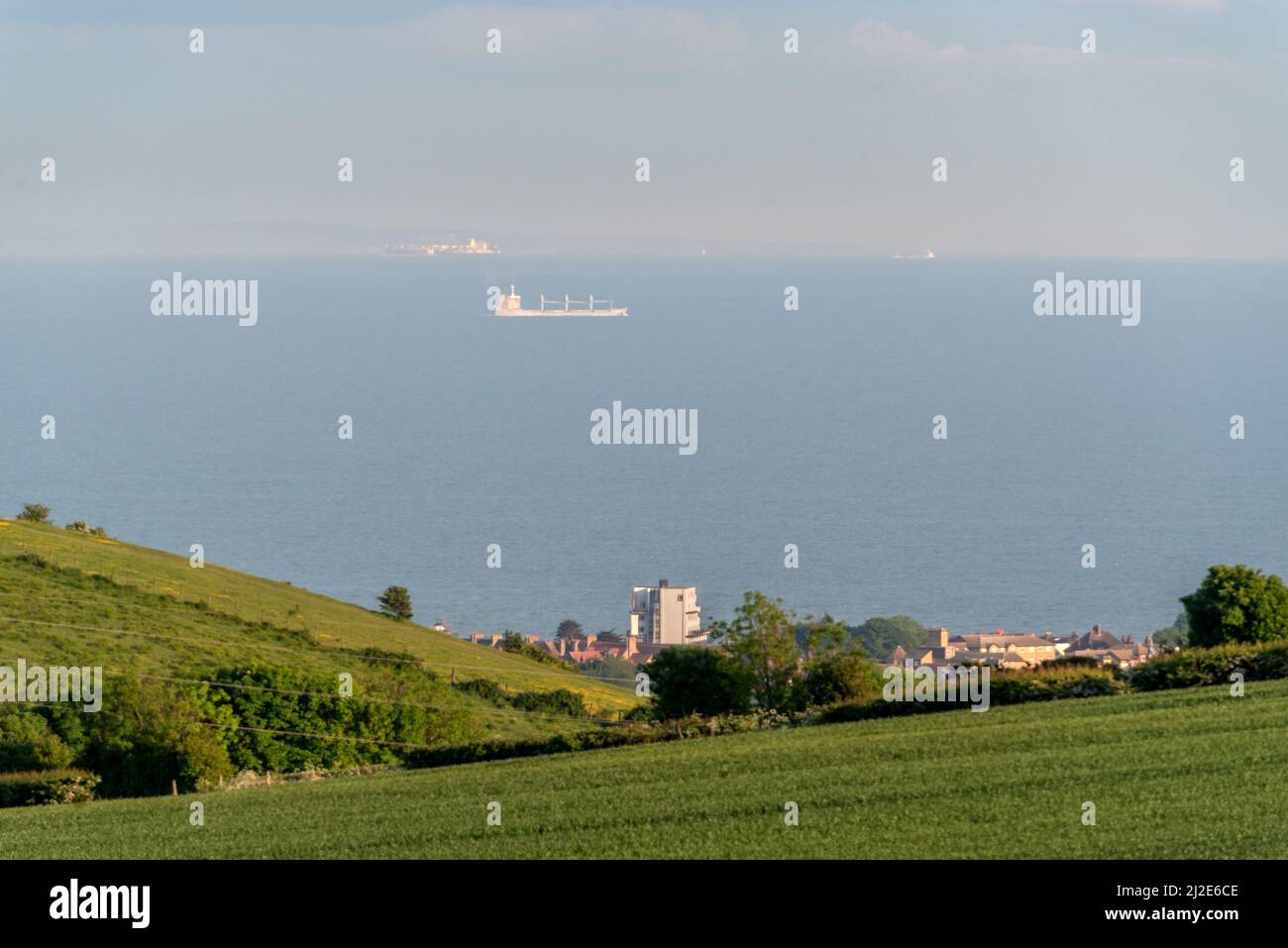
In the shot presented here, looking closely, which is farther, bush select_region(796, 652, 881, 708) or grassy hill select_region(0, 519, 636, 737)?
grassy hill select_region(0, 519, 636, 737)

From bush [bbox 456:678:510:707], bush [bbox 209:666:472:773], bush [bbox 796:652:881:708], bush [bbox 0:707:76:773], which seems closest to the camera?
bush [bbox 796:652:881:708]

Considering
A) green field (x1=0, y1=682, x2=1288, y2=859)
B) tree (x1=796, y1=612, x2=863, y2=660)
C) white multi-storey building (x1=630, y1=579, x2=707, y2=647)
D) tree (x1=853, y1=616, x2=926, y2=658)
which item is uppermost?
white multi-storey building (x1=630, y1=579, x2=707, y2=647)

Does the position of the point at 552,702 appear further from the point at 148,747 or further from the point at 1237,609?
the point at 1237,609

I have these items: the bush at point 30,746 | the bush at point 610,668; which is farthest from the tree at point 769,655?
the bush at point 610,668

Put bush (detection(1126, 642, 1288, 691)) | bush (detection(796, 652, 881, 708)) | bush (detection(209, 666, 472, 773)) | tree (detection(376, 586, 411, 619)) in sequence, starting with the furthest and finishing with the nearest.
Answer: tree (detection(376, 586, 411, 619)) < bush (detection(209, 666, 472, 773)) < bush (detection(796, 652, 881, 708)) < bush (detection(1126, 642, 1288, 691))

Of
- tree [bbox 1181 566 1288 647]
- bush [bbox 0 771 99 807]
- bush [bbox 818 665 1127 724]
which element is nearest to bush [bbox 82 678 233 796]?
bush [bbox 0 771 99 807]

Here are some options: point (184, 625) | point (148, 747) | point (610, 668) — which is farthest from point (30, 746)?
point (610, 668)

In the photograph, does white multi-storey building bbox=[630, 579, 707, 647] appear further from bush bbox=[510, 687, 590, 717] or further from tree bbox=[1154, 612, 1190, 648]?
bush bbox=[510, 687, 590, 717]

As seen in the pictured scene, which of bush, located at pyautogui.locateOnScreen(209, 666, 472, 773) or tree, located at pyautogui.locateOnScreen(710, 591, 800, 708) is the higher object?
tree, located at pyautogui.locateOnScreen(710, 591, 800, 708)
